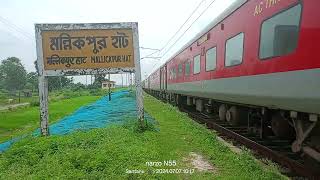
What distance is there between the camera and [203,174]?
20.8ft

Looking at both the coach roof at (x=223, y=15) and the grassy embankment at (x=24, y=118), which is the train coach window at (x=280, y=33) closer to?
the coach roof at (x=223, y=15)

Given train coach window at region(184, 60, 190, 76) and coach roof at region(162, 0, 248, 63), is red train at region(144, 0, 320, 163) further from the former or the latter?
train coach window at region(184, 60, 190, 76)

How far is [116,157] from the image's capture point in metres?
6.98

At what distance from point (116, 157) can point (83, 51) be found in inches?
152

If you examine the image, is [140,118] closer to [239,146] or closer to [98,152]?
[239,146]

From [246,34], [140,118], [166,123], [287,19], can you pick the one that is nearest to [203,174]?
[287,19]

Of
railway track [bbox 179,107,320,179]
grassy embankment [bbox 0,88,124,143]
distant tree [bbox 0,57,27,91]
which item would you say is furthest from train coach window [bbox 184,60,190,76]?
distant tree [bbox 0,57,27,91]

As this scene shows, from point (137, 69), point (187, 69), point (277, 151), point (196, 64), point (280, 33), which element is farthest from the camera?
point (187, 69)

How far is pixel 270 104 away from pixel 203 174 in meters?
1.63

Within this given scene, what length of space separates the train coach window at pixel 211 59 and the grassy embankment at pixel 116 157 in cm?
→ 237

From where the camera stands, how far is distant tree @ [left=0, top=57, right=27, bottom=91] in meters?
119
